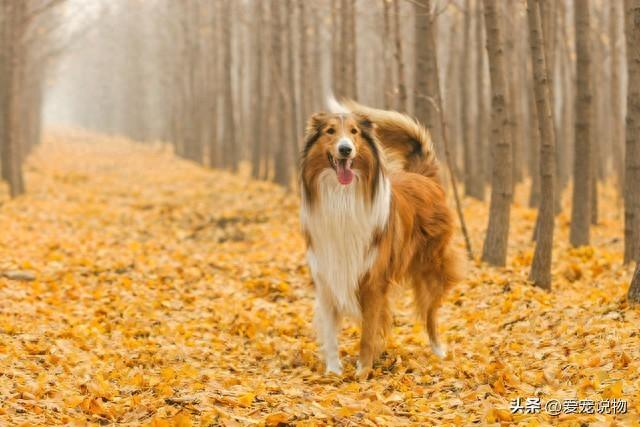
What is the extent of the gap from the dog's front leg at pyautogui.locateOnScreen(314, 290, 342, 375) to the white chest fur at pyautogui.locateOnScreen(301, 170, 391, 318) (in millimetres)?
90

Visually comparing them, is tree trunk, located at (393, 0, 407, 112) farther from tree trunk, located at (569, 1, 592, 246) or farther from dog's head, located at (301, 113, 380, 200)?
dog's head, located at (301, 113, 380, 200)

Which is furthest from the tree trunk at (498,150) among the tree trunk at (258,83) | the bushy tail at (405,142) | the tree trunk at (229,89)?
the tree trunk at (229,89)

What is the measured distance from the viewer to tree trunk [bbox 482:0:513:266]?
9000mm

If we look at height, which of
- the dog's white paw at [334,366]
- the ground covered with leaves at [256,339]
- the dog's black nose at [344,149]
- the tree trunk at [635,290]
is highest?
the dog's black nose at [344,149]

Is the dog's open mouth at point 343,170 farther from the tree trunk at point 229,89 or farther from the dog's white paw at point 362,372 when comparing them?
the tree trunk at point 229,89

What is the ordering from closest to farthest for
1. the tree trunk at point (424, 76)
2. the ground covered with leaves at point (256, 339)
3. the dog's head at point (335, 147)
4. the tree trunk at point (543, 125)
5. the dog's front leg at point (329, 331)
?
the ground covered with leaves at point (256, 339)
the dog's head at point (335, 147)
the dog's front leg at point (329, 331)
the tree trunk at point (543, 125)
the tree trunk at point (424, 76)

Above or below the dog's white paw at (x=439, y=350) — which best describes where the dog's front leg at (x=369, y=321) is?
above

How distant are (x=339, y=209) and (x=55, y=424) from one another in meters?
2.69

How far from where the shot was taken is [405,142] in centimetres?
720

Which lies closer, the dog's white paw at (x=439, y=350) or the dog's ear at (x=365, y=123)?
the dog's ear at (x=365, y=123)

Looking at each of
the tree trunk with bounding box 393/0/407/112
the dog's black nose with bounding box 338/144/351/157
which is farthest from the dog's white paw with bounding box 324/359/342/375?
the tree trunk with bounding box 393/0/407/112

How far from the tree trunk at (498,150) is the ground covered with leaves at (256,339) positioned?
367 mm

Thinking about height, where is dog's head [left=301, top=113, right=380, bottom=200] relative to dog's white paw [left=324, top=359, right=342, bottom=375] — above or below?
above

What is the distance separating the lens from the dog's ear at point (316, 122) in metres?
5.71
